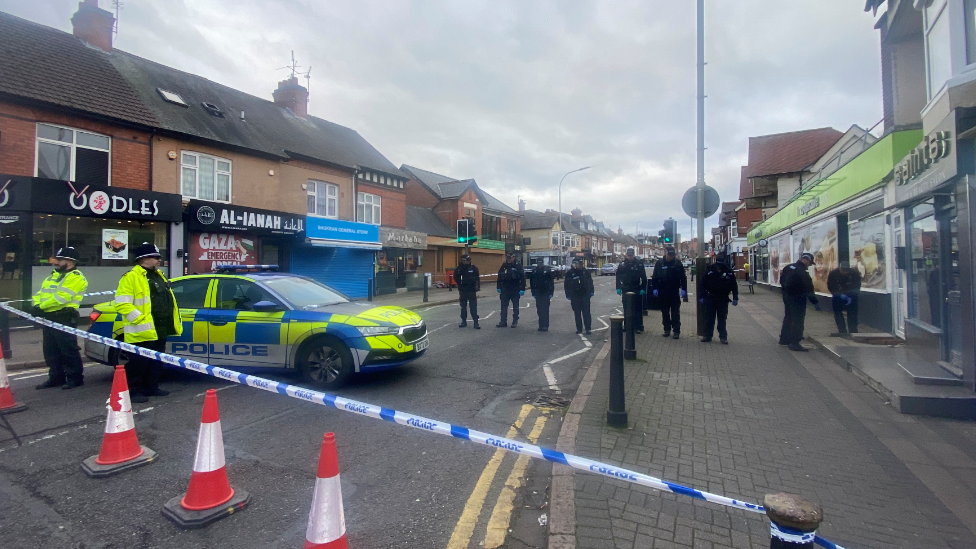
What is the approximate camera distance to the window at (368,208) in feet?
74.2

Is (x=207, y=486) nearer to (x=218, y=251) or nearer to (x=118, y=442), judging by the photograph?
(x=118, y=442)

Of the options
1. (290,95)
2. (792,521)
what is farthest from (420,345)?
(290,95)

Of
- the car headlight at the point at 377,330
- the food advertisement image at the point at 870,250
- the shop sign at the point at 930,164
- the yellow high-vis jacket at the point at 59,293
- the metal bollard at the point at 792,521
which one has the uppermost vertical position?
the shop sign at the point at 930,164

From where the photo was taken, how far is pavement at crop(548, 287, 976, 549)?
287cm

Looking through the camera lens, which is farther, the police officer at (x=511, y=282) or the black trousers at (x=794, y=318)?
the police officer at (x=511, y=282)

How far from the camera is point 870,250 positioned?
1045 centimetres

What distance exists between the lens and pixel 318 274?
19844 mm

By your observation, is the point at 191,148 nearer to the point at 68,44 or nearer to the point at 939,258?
the point at 68,44

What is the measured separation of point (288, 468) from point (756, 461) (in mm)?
3665

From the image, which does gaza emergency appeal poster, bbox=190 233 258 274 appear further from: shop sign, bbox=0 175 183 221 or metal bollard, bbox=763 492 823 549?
metal bollard, bbox=763 492 823 549

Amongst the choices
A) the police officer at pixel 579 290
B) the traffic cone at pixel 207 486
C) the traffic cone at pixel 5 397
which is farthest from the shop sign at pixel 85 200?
the traffic cone at pixel 207 486

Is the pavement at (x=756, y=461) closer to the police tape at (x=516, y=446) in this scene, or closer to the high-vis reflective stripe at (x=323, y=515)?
the police tape at (x=516, y=446)

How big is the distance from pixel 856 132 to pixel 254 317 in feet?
96.8

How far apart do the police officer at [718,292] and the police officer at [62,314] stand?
378 inches
